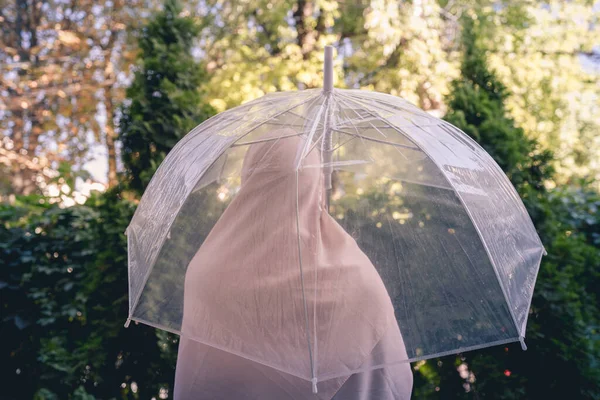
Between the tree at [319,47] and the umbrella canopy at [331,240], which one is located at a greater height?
the tree at [319,47]

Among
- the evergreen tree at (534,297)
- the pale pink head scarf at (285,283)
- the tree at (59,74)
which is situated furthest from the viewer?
the tree at (59,74)

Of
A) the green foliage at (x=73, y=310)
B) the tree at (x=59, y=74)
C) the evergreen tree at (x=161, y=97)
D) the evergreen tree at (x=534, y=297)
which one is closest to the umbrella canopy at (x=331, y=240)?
the evergreen tree at (x=534, y=297)

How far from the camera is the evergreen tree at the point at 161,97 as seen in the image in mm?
4574

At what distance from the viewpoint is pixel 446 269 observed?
238cm

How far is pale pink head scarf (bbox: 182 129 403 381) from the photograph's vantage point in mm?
2086

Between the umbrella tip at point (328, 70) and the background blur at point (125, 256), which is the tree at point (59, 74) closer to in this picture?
the background blur at point (125, 256)

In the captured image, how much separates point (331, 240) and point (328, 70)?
656mm

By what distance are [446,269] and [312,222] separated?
1.90 ft

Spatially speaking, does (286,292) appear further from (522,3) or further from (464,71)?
(522,3)

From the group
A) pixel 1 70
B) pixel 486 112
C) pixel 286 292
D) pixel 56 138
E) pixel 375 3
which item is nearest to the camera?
pixel 286 292

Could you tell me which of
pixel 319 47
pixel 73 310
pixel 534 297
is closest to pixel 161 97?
pixel 73 310

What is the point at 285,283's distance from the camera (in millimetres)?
2152

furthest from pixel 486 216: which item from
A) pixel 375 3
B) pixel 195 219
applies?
pixel 375 3

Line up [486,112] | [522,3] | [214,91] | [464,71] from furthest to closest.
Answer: [522,3]
[214,91]
[464,71]
[486,112]
